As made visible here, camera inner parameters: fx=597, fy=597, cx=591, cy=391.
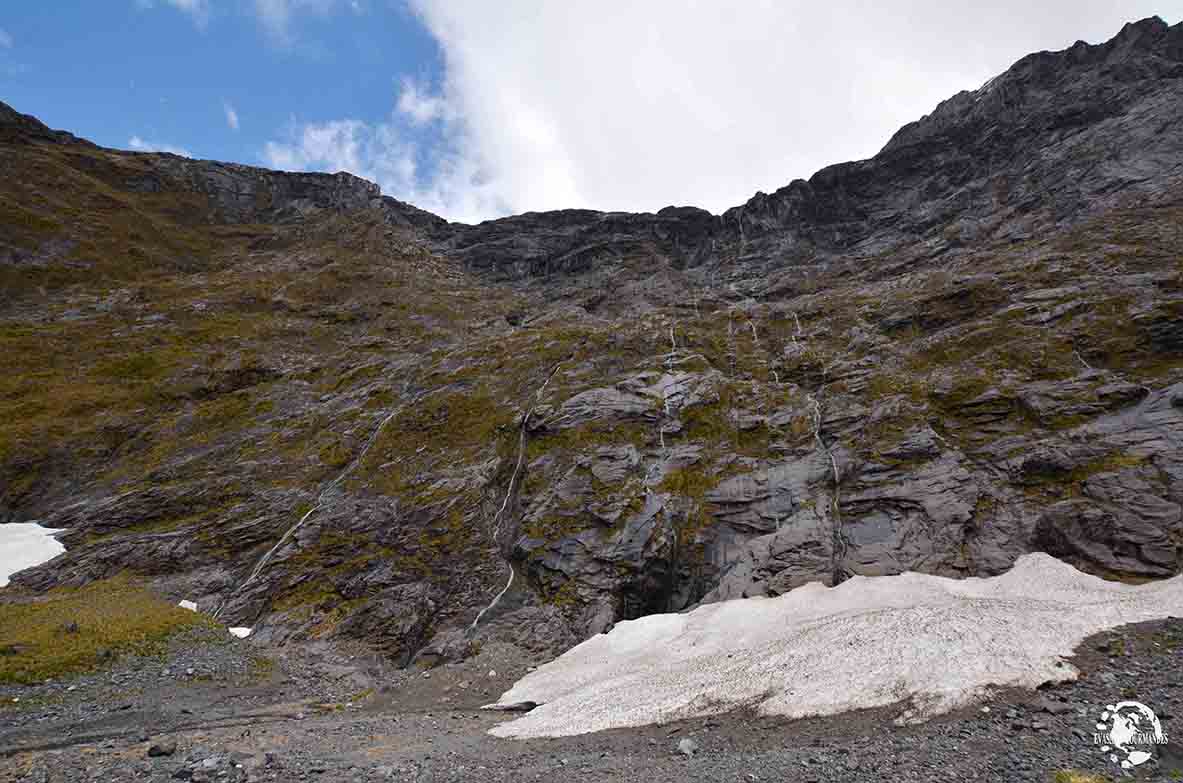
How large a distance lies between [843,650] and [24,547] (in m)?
51.2

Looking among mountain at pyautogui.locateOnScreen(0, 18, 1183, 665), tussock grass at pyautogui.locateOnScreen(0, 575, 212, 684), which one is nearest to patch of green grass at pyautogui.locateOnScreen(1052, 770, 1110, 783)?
mountain at pyautogui.locateOnScreen(0, 18, 1183, 665)

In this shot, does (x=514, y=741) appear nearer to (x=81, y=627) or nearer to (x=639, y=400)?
(x=81, y=627)

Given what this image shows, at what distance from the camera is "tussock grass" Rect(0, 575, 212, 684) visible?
25.6 metres

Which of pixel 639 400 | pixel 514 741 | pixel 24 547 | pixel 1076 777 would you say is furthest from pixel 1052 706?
pixel 24 547

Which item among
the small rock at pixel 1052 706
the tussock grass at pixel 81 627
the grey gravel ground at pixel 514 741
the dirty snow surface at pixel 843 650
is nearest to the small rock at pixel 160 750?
the grey gravel ground at pixel 514 741

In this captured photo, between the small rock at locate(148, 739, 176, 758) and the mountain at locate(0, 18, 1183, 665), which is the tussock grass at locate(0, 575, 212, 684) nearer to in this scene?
the mountain at locate(0, 18, 1183, 665)

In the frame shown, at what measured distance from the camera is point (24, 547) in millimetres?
40469

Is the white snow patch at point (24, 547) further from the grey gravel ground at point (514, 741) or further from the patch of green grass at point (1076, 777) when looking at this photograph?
the patch of green grass at point (1076, 777)

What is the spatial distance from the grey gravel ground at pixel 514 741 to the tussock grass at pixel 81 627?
5.14 feet

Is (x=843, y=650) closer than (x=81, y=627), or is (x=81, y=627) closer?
→ (x=843, y=650)

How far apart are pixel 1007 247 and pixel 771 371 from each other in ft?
124

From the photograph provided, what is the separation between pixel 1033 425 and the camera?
130 ft

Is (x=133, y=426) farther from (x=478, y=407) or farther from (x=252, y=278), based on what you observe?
(x=252, y=278)

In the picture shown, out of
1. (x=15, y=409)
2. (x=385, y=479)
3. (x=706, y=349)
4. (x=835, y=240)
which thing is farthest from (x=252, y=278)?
(x=835, y=240)
